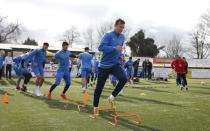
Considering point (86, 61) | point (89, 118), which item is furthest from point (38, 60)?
point (89, 118)

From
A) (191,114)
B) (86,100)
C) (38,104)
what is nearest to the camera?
(191,114)

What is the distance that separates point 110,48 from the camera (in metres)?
9.70

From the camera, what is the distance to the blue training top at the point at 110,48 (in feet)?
32.1

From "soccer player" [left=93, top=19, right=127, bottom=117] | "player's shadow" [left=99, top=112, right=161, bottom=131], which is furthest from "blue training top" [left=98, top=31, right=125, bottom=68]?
"player's shadow" [left=99, top=112, right=161, bottom=131]

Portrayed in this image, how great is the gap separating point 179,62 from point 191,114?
46.6 feet

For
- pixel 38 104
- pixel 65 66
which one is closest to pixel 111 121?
pixel 38 104

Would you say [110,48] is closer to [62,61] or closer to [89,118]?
[89,118]

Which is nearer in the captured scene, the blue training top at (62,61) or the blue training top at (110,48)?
the blue training top at (110,48)

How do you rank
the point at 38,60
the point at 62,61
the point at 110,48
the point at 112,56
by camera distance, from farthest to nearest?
the point at 38,60 → the point at 62,61 → the point at 112,56 → the point at 110,48

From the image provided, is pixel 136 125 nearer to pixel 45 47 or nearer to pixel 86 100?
pixel 86 100

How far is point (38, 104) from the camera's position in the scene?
13414mm

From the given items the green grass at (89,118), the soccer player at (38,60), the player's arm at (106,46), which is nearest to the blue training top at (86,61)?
the soccer player at (38,60)

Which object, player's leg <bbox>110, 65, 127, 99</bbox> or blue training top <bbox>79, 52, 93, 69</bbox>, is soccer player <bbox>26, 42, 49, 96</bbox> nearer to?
blue training top <bbox>79, 52, 93, 69</bbox>

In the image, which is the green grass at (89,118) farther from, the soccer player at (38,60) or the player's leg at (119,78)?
the soccer player at (38,60)
